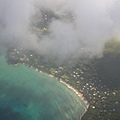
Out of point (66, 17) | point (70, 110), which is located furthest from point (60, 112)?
point (66, 17)

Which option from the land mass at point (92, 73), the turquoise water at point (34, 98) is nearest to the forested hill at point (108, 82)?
the land mass at point (92, 73)

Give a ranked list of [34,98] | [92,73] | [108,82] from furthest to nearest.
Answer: [92,73] < [108,82] < [34,98]

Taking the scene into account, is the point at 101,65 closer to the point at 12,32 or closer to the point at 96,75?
the point at 96,75

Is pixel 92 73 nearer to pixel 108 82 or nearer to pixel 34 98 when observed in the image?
pixel 108 82

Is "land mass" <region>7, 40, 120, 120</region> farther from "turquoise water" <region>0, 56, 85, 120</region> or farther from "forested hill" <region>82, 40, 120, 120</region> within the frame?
"turquoise water" <region>0, 56, 85, 120</region>

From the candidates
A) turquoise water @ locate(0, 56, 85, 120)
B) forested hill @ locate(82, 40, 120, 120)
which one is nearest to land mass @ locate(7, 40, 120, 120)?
forested hill @ locate(82, 40, 120, 120)

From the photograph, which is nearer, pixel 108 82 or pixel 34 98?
pixel 34 98

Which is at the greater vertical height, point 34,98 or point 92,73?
point 92,73

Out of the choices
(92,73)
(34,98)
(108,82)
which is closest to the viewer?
(34,98)

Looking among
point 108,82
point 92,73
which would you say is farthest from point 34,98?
point 108,82
